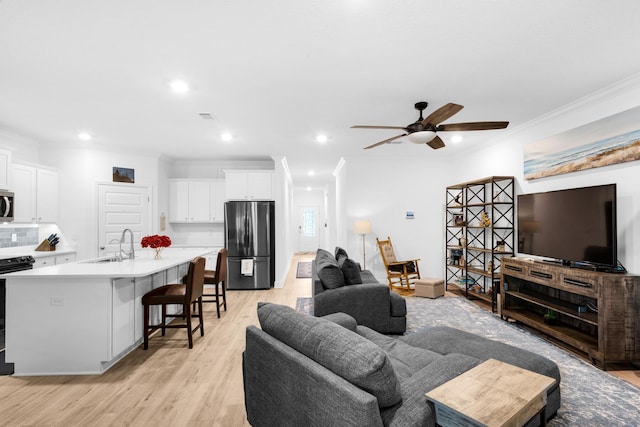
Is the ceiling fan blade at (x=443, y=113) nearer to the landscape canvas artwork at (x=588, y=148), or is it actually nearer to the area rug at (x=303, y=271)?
the landscape canvas artwork at (x=588, y=148)

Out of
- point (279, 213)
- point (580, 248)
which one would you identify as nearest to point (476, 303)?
point (580, 248)

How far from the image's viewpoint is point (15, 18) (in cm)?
205

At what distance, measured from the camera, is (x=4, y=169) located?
13.5ft

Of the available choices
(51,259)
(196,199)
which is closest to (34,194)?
(51,259)

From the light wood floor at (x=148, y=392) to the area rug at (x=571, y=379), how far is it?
12.9 inches

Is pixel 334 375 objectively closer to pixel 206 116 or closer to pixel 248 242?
pixel 206 116

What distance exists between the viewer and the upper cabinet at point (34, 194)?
4.38 meters

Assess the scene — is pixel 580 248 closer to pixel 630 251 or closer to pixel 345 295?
pixel 630 251

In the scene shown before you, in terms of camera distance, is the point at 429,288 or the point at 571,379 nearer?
the point at 571,379

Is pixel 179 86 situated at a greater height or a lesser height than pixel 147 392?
greater

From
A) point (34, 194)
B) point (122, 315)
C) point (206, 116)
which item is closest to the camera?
point (122, 315)

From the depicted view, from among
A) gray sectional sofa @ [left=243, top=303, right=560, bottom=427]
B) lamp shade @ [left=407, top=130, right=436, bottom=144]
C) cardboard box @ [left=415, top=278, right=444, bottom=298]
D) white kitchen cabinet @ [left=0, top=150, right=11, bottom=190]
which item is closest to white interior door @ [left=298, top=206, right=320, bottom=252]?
cardboard box @ [left=415, top=278, right=444, bottom=298]

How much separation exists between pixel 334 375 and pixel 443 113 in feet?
7.84

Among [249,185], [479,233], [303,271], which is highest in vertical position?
[249,185]
